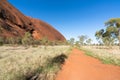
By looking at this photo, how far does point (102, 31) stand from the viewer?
6334cm

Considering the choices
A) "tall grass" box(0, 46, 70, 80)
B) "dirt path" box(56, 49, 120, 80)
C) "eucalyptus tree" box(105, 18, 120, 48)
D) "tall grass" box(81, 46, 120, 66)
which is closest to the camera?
"tall grass" box(0, 46, 70, 80)

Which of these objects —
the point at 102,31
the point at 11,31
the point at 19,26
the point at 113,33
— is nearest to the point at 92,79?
the point at 113,33

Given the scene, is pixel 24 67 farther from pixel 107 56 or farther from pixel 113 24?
pixel 113 24

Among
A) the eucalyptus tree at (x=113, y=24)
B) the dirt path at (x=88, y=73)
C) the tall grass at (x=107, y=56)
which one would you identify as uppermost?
the eucalyptus tree at (x=113, y=24)

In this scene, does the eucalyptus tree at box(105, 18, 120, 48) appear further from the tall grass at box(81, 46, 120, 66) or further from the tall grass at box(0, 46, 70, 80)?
the tall grass at box(0, 46, 70, 80)

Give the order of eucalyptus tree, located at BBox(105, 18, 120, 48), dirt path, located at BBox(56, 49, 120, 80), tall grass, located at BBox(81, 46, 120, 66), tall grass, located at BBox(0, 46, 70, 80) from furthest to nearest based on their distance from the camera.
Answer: eucalyptus tree, located at BBox(105, 18, 120, 48) < tall grass, located at BBox(81, 46, 120, 66) < dirt path, located at BBox(56, 49, 120, 80) < tall grass, located at BBox(0, 46, 70, 80)

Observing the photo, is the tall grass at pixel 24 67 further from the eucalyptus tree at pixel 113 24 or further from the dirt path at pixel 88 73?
the eucalyptus tree at pixel 113 24

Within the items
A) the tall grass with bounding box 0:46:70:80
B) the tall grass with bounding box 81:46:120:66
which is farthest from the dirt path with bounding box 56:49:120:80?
the tall grass with bounding box 81:46:120:66

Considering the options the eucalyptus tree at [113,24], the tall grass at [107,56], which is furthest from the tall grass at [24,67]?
the eucalyptus tree at [113,24]

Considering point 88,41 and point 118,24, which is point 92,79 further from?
point 88,41

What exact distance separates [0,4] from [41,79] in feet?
389

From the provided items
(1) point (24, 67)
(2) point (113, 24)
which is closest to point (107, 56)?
(1) point (24, 67)

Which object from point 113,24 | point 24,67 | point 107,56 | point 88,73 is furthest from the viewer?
point 113,24

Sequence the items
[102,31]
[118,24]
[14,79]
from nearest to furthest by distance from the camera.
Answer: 1. [14,79]
2. [118,24]
3. [102,31]
